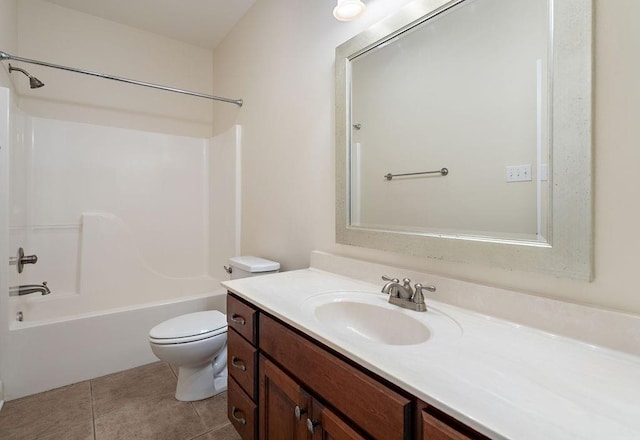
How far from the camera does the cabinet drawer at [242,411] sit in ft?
3.85

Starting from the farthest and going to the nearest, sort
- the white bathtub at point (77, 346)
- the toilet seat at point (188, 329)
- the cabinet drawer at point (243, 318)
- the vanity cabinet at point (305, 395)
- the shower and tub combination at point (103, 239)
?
the shower and tub combination at point (103, 239) < the white bathtub at point (77, 346) < the toilet seat at point (188, 329) < the cabinet drawer at point (243, 318) < the vanity cabinet at point (305, 395)

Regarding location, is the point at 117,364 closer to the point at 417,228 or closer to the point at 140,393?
the point at 140,393

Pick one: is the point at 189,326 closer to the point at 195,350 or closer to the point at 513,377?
the point at 195,350

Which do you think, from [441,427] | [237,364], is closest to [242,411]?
[237,364]

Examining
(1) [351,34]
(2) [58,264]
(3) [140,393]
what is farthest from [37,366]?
(1) [351,34]

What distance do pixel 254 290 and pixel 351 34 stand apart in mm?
1280

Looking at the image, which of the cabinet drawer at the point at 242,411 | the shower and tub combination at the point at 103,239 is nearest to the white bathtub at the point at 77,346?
the shower and tub combination at the point at 103,239

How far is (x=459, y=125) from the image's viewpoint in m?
1.08

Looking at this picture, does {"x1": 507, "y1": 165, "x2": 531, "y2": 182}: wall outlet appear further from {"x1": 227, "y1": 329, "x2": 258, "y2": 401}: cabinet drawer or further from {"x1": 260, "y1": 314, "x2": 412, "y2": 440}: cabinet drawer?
{"x1": 227, "y1": 329, "x2": 258, "y2": 401}: cabinet drawer

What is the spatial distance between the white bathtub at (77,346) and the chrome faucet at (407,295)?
178 centimetres

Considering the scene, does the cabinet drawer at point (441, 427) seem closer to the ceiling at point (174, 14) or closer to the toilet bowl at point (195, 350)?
the toilet bowl at point (195, 350)

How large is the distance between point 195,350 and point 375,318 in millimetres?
1088

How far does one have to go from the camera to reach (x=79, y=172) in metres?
2.47

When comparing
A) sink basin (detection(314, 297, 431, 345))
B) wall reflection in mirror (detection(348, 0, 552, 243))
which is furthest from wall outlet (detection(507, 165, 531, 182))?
sink basin (detection(314, 297, 431, 345))
